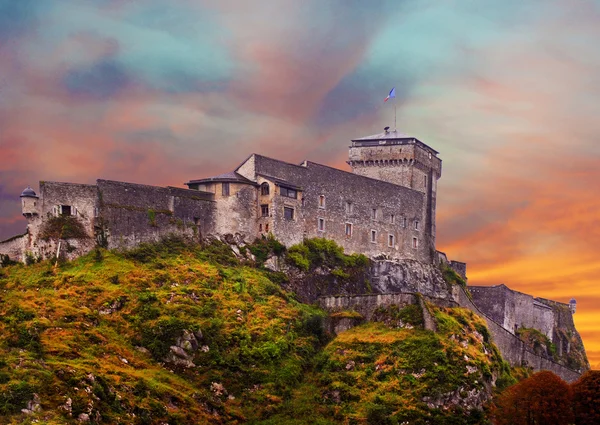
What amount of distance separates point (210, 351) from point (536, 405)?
2139 cm

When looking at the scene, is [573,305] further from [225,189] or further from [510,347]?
[225,189]

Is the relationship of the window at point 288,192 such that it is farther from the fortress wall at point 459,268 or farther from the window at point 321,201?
the fortress wall at point 459,268

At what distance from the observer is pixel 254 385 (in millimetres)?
59438

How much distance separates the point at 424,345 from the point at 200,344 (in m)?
15.3

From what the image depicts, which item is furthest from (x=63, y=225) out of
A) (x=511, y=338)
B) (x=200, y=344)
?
(x=511, y=338)

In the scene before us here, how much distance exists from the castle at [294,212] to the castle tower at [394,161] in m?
0.10

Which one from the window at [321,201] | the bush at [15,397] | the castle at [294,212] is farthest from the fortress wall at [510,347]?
the bush at [15,397]

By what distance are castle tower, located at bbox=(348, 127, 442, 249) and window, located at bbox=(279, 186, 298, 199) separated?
16.9 m

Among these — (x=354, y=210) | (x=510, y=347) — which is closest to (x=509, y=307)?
(x=510, y=347)

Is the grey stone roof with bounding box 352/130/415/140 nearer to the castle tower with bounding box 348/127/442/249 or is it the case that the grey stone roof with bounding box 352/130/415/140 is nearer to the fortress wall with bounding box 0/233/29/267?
the castle tower with bounding box 348/127/442/249

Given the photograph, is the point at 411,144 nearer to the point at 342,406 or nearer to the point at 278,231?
the point at 278,231

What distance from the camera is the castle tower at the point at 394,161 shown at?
93188 millimetres

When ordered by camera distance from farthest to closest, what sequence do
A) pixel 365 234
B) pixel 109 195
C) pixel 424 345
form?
pixel 365 234 → pixel 109 195 → pixel 424 345

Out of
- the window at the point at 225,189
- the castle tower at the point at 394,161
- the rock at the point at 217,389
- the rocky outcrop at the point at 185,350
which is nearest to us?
the rock at the point at 217,389
